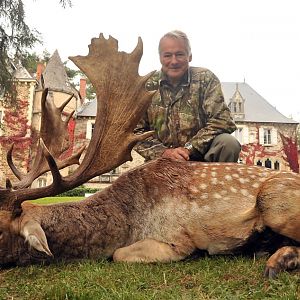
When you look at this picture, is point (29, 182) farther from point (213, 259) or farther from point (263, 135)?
point (263, 135)

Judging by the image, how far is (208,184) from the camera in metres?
3.88

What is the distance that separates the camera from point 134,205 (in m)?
3.90

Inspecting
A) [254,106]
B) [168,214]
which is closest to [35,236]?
[168,214]

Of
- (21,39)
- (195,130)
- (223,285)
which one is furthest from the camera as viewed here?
(21,39)

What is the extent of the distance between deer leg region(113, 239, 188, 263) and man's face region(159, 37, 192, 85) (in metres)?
2.48

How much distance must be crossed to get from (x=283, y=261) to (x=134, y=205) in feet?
4.67

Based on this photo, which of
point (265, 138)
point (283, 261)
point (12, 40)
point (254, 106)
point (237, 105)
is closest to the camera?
point (283, 261)

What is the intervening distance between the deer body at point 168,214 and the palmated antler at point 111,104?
0.96 feet

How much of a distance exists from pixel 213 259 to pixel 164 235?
1.53ft

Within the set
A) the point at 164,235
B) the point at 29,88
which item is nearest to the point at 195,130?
the point at 164,235

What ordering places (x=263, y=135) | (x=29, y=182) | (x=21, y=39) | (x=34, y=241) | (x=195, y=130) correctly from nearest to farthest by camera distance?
(x=34, y=241), (x=29, y=182), (x=195, y=130), (x=21, y=39), (x=263, y=135)

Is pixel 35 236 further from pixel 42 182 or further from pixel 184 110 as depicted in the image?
pixel 42 182

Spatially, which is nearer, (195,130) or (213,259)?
(213,259)

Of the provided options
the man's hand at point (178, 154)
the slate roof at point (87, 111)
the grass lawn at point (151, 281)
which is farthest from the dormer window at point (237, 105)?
the grass lawn at point (151, 281)
